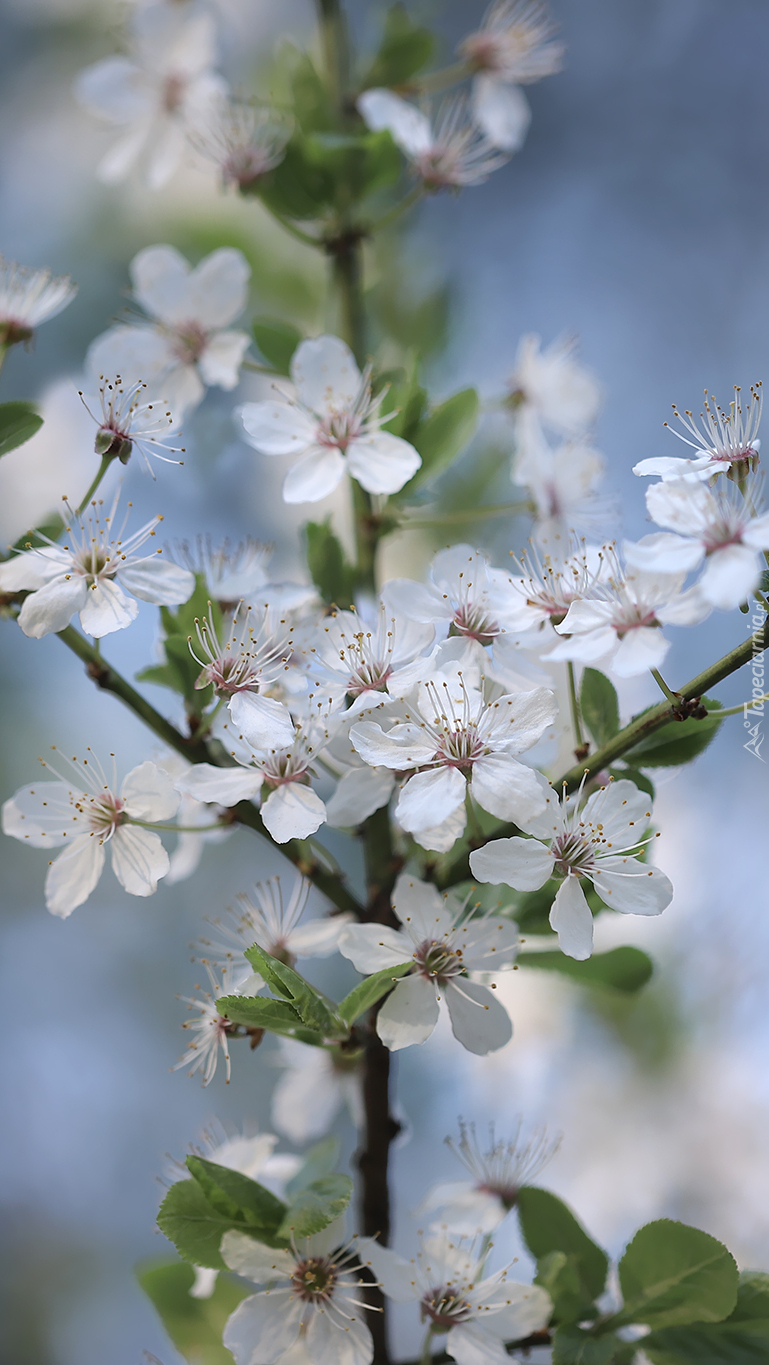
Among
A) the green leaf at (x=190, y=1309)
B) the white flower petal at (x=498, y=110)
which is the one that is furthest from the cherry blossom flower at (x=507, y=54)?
the green leaf at (x=190, y=1309)

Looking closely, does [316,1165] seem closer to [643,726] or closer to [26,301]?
[643,726]

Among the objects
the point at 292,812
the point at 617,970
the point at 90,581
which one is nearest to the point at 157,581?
the point at 90,581

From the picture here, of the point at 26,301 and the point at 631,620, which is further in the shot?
the point at 26,301

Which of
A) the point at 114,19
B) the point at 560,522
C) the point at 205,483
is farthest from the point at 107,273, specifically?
the point at 560,522

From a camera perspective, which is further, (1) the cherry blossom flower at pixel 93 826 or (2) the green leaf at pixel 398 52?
(2) the green leaf at pixel 398 52

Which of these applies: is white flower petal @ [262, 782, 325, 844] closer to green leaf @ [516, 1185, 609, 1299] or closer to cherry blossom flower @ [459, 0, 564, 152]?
green leaf @ [516, 1185, 609, 1299]

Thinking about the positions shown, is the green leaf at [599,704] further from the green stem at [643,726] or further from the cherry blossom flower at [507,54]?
the cherry blossom flower at [507,54]

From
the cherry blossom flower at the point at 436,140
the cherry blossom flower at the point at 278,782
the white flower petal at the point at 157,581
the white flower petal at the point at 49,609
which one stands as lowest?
the cherry blossom flower at the point at 278,782
